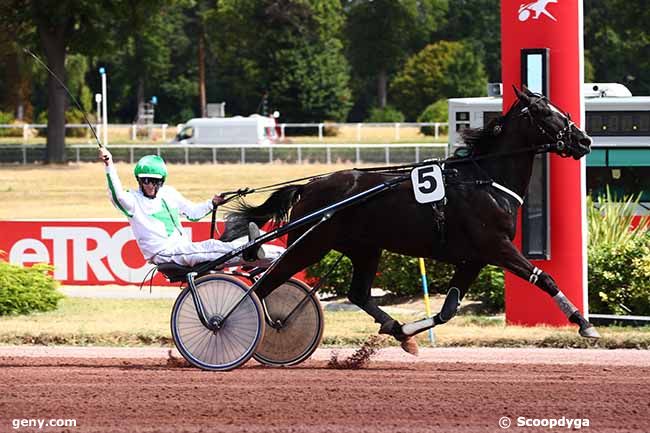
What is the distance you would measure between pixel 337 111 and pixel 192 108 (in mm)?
12075

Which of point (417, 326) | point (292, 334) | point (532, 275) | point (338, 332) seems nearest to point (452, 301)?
point (417, 326)

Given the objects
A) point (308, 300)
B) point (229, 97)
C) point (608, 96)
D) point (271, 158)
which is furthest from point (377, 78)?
point (308, 300)

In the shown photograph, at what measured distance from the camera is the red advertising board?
16.5 meters

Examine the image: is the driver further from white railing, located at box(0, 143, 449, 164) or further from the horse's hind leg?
white railing, located at box(0, 143, 449, 164)

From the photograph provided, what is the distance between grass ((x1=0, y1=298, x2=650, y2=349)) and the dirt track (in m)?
0.91

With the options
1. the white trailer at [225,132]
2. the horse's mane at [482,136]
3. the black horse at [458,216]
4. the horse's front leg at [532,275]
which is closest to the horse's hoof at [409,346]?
the black horse at [458,216]

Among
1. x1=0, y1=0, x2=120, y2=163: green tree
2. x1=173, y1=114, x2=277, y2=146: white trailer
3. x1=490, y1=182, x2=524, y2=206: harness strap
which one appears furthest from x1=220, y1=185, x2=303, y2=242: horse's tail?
x1=173, y1=114, x2=277, y2=146: white trailer

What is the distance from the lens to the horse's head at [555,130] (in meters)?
8.82

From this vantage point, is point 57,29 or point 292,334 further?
point 57,29

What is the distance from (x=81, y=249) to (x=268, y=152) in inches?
927

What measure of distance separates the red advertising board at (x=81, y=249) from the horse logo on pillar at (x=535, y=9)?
21.7 feet

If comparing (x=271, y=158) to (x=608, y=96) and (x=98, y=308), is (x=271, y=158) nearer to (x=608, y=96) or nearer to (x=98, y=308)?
(x=608, y=96)

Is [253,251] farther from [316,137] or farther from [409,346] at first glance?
[316,137]

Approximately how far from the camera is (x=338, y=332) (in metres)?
11.0
